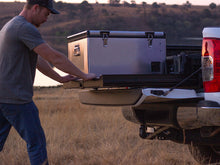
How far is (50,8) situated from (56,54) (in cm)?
38

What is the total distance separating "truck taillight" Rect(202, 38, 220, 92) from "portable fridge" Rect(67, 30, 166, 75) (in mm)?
573

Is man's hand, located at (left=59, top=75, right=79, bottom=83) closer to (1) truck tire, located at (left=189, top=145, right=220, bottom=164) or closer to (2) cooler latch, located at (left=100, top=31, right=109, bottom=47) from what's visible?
(2) cooler latch, located at (left=100, top=31, right=109, bottom=47)

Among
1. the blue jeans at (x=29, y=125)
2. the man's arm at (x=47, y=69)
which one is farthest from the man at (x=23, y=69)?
the man's arm at (x=47, y=69)

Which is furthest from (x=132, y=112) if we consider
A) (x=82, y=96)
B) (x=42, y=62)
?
(x=42, y=62)

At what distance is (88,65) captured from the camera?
417cm

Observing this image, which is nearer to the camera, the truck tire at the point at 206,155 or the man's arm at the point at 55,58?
the man's arm at the point at 55,58

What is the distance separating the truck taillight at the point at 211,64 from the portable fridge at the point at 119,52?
0.57 m

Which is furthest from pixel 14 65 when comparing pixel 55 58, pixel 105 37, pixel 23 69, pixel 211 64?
pixel 211 64

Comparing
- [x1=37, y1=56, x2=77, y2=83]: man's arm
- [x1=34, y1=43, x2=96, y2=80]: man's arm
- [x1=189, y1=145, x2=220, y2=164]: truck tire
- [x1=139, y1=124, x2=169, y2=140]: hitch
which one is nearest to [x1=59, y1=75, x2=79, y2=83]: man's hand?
[x1=37, y1=56, x2=77, y2=83]: man's arm

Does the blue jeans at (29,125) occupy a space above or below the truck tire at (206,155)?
above

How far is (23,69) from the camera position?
3.40m

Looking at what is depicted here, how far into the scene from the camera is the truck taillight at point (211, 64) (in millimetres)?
3902

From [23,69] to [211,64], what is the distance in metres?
1.65

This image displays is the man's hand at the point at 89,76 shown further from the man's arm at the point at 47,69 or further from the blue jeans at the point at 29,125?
the blue jeans at the point at 29,125
